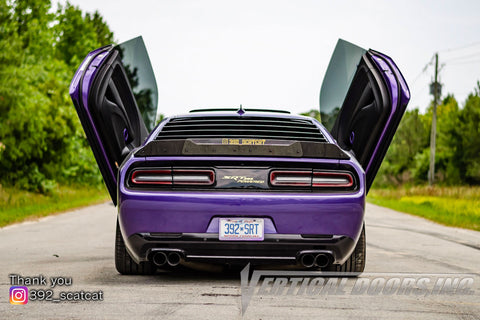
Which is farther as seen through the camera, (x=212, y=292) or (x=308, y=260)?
(x=308, y=260)

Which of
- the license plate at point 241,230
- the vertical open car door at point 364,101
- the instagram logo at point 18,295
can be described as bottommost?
the instagram logo at point 18,295

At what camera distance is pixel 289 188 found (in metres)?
5.32

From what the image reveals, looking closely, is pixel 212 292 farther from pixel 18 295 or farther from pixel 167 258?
pixel 18 295

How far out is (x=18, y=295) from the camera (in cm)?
501

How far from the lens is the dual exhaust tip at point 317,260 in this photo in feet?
17.4

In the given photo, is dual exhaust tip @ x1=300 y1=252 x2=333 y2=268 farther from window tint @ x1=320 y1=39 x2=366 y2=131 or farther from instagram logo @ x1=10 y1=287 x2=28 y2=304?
instagram logo @ x1=10 y1=287 x2=28 y2=304

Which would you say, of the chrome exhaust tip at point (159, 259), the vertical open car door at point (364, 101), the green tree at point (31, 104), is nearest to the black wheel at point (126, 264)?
the chrome exhaust tip at point (159, 259)

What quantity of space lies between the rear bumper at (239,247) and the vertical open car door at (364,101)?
3.28 ft

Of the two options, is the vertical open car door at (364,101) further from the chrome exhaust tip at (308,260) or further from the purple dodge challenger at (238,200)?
the chrome exhaust tip at (308,260)

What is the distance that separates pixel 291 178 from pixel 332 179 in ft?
1.16

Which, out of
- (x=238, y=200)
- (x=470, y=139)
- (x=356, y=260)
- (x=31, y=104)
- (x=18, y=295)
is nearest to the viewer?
(x=18, y=295)

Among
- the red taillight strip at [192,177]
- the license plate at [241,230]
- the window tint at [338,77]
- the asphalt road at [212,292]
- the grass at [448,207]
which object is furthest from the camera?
the grass at [448,207]

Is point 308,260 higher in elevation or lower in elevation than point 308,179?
lower

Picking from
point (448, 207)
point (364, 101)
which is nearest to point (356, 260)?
point (364, 101)
